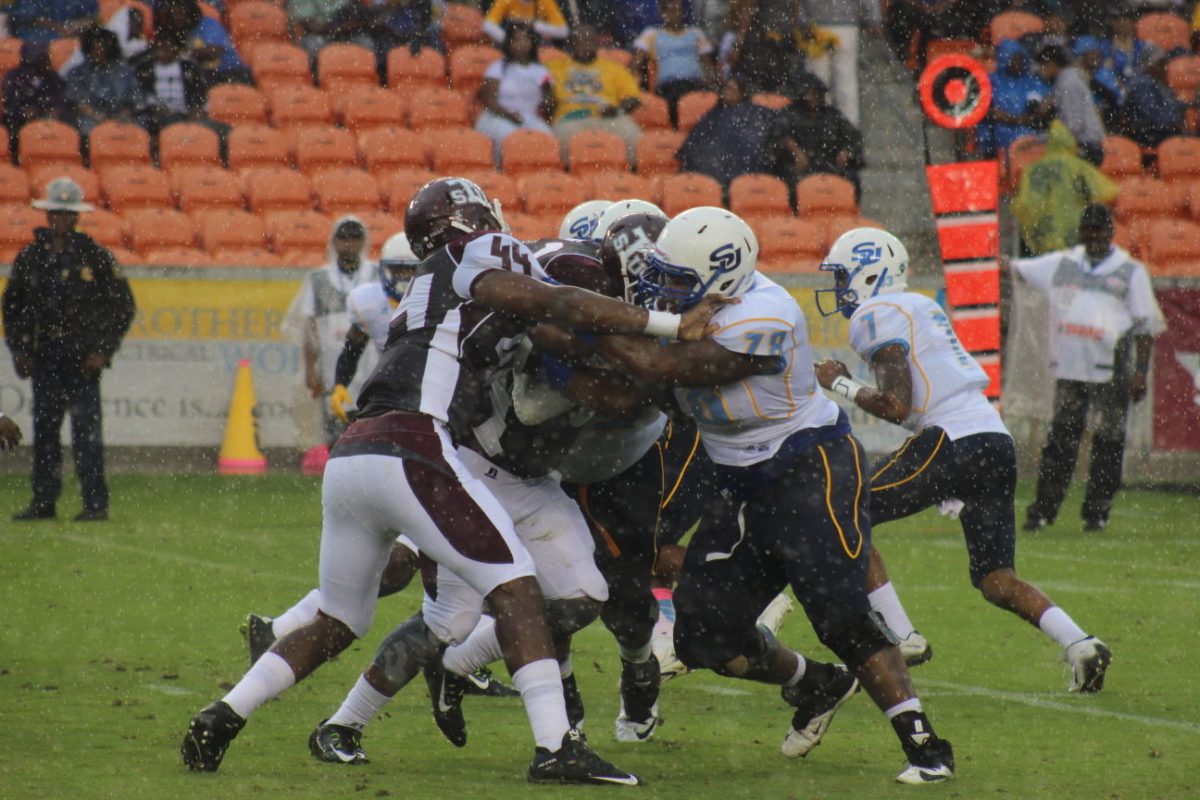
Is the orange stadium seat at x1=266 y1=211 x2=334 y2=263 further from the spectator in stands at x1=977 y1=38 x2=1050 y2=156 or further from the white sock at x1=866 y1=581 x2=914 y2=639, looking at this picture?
the white sock at x1=866 y1=581 x2=914 y2=639

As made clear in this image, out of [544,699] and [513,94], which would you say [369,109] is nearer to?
[513,94]

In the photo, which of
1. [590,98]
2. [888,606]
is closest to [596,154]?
[590,98]

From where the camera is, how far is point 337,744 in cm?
560

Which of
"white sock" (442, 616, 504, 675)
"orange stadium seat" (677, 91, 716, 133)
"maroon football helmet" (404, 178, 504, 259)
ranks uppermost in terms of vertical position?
"orange stadium seat" (677, 91, 716, 133)

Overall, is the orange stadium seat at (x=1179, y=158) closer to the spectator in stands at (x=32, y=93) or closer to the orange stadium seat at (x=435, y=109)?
the orange stadium seat at (x=435, y=109)

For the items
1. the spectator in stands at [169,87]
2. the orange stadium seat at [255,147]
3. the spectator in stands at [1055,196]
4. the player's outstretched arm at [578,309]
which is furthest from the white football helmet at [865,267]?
the spectator in stands at [169,87]

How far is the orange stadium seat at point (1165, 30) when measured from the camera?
63.2 ft

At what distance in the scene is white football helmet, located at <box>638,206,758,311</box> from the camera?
5.45m

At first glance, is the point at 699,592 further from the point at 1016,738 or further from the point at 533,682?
the point at 1016,738

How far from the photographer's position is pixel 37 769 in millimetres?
5375

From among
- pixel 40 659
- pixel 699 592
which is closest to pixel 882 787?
pixel 699 592

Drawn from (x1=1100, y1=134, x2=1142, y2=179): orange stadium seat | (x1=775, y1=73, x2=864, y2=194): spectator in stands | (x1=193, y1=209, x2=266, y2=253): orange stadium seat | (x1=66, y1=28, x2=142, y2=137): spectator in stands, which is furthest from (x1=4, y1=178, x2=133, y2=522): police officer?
(x1=1100, y1=134, x2=1142, y2=179): orange stadium seat

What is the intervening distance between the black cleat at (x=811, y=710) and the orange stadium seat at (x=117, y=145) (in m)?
10.8

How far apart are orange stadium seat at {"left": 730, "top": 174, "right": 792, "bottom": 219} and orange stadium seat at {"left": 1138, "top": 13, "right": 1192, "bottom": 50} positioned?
5.59m
